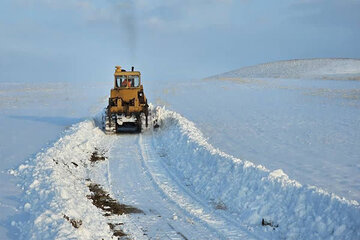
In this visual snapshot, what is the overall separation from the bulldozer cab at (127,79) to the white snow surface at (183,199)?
754 cm

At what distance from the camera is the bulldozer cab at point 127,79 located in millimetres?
20125

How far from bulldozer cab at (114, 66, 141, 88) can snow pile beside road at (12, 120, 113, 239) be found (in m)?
7.44

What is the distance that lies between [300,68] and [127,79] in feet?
238

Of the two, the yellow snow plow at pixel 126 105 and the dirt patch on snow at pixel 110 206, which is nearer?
the dirt patch on snow at pixel 110 206

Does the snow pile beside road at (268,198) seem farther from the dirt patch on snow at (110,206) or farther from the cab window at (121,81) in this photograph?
the cab window at (121,81)

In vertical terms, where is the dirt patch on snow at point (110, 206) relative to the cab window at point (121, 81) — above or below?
below

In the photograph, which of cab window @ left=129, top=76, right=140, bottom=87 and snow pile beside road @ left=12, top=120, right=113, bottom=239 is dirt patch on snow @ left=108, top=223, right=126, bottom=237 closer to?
snow pile beside road @ left=12, top=120, right=113, bottom=239

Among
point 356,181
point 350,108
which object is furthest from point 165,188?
point 350,108

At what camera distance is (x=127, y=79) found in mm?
20203

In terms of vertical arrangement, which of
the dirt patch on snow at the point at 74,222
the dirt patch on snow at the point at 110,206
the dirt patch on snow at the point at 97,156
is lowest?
the dirt patch on snow at the point at 110,206

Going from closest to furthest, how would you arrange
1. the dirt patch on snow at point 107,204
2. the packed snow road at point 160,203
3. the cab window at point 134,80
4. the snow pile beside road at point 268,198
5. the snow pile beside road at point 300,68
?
the snow pile beside road at point 268,198
the packed snow road at point 160,203
the dirt patch on snow at point 107,204
the cab window at point 134,80
the snow pile beside road at point 300,68

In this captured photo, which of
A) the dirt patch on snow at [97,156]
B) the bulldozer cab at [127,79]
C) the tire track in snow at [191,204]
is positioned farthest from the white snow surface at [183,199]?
the bulldozer cab at [127,79]

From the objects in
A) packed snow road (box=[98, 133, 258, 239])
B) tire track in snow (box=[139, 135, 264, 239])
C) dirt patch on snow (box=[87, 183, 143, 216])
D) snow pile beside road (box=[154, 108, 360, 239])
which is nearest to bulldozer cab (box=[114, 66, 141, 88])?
packed snow road (box=[98, 133, 258, 239])

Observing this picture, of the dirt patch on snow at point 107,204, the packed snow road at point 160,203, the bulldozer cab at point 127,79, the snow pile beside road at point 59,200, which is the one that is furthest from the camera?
the bulldozer cab at point 127,79
